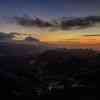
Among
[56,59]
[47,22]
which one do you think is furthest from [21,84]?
[47,22]

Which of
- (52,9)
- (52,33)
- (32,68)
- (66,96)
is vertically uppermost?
(52,9)

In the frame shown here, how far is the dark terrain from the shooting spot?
12.4 ft

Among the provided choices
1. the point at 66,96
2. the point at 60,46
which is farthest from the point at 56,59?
the point at 66,96

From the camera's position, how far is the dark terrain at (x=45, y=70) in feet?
12.4

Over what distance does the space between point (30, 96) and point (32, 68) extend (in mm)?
280

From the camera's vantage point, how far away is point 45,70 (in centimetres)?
383

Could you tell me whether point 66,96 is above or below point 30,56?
below

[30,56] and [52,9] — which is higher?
[52,9]

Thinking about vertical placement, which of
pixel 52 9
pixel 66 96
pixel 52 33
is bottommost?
pixel 66 96

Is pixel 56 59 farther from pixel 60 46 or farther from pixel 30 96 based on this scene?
pixel 30 96

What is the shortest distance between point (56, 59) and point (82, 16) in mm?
518

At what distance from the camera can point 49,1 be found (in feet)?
12.6

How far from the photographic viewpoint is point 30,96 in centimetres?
379

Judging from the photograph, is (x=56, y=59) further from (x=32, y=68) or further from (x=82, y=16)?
(x=82, y=16)
